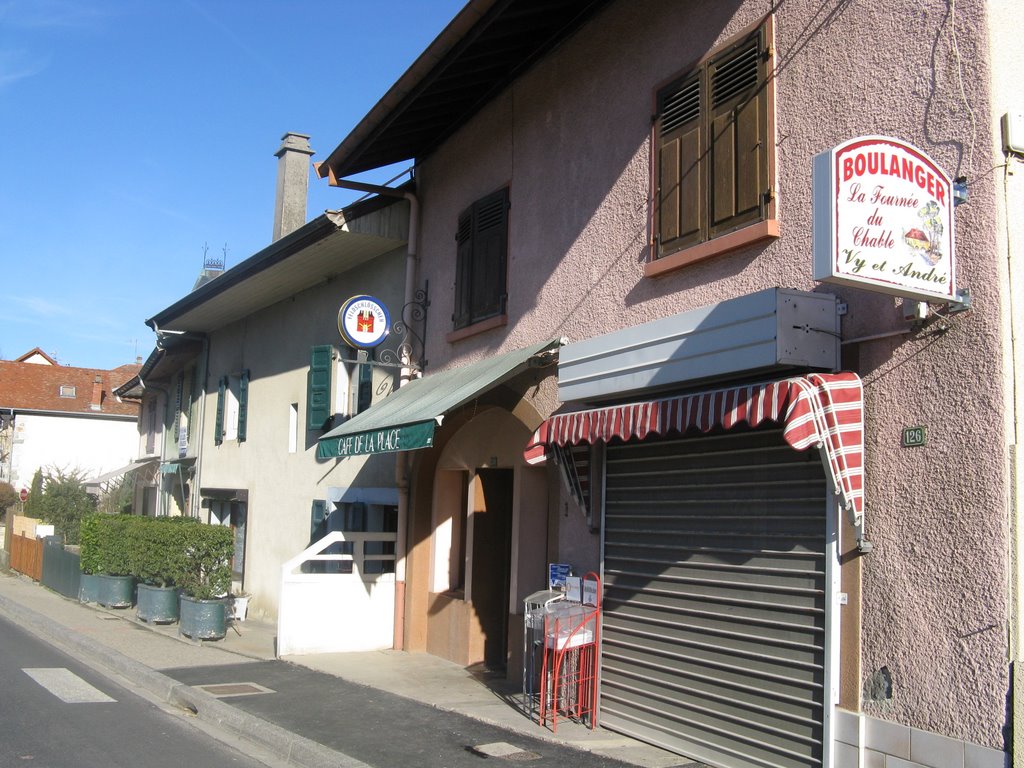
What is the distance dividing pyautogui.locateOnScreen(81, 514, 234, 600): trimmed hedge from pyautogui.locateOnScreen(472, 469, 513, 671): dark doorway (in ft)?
14.2

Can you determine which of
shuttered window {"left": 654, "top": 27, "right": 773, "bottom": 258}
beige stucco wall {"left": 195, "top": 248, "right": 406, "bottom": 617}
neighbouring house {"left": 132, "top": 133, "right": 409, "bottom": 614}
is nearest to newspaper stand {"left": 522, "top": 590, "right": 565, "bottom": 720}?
shuttered window {"left": 654, "top": 27, "right": 773, "bottom": 258}

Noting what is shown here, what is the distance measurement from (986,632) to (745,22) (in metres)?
4.53

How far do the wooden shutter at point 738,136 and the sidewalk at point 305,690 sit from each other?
13.0 ft

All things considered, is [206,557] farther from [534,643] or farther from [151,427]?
[151,427]

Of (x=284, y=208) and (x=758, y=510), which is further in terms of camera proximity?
(x=284, y=208)

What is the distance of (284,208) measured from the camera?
62.7ft

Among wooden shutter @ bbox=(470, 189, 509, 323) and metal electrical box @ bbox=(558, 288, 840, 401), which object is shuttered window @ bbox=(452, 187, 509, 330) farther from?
metal electrical box @ bbox=(558, 288, 840, 401)

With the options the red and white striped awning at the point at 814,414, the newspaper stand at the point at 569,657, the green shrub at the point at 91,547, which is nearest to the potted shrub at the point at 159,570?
the green shrub at the point at 91,547

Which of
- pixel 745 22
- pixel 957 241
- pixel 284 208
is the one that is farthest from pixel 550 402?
pixel 284 208

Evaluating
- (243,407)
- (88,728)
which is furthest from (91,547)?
(88,728)

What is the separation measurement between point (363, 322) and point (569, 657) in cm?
561

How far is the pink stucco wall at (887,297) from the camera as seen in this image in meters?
5.34

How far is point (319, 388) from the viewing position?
14688 millimetres

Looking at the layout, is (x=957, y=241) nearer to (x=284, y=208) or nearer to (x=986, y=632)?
(x=986, y=632)
